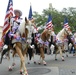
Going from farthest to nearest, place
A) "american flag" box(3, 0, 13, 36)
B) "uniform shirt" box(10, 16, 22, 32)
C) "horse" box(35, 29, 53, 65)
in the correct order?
"horse" box(35, 29, 53, 65) → "american flag" box(3, 0, 13, 36) → "uniform shirt" box(10, 16, 22, 32)

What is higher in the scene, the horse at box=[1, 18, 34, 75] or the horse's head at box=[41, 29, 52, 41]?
the horse's head at box=[41, 29, 52, 41]

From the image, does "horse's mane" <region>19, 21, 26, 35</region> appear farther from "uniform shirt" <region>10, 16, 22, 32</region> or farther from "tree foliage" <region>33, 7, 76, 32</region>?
"tree foliage" <region>33, 7, 76, 32</region>

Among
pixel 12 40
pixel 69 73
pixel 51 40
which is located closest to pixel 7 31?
pixel 12 40

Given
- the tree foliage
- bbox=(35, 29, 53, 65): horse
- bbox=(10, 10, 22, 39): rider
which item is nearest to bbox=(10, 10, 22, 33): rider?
bbox=(10, 10, 22, 39): rider

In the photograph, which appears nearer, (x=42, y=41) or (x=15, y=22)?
(x=15, y=22)

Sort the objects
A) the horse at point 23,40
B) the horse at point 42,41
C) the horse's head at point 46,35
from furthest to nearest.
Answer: the horse's head at point 46,35 → the horse at point 42,41 → the horse at point 23,40

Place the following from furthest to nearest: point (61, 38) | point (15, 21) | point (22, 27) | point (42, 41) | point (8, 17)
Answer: point (61, 38) < point (42, 41) < point (8, 17) < point (15, 21) < point (22, 27)

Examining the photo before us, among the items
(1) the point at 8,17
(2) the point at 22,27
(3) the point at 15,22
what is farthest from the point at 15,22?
(2) the point at 22,27

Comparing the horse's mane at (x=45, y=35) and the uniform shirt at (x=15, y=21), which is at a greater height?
the uniform shirt at (x=15, y=21)

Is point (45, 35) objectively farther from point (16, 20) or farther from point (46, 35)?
→ point (16, 20)

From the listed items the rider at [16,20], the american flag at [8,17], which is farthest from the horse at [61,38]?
the rider at [16,20]

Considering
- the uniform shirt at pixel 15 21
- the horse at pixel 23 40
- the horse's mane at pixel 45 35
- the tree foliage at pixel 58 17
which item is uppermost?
the tree foliage at pixel 58 17

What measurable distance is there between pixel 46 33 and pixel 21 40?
4.56 metres

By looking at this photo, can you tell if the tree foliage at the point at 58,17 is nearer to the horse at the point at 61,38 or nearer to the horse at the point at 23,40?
the horse at the point at 61,38
